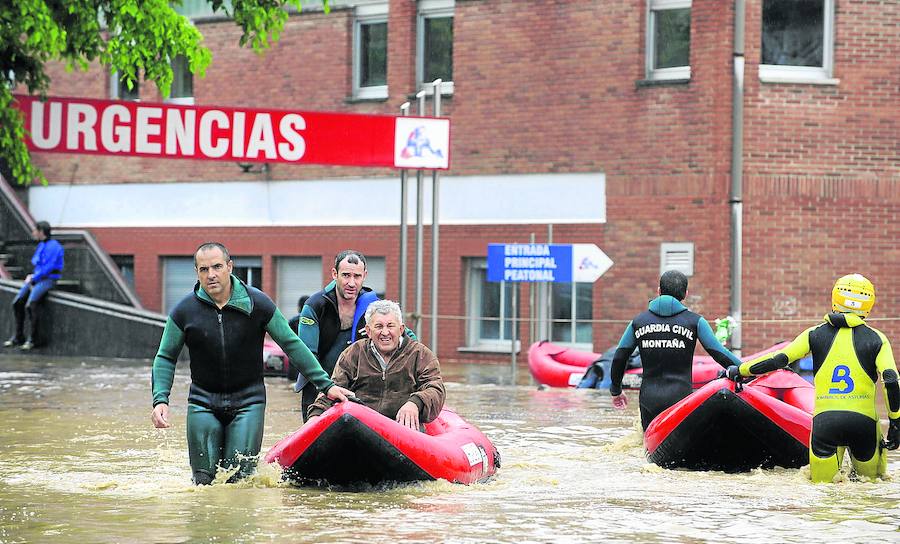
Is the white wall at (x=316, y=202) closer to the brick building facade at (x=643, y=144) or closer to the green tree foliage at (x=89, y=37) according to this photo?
the brick building facade at (x=643, y=144)

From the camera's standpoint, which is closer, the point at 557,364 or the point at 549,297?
the point at 557,364

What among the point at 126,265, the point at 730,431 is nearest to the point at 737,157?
the point at 126,265

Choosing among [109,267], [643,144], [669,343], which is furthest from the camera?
[109,267]

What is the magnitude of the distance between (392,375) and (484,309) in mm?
16925

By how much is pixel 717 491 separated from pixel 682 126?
14382 mm

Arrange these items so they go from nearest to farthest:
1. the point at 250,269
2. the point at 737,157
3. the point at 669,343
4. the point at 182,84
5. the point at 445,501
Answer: the point at 445,501, the point at 669,343, the point at 737,157, the point at 250,269, the point at 182,84

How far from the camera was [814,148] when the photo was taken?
25.0m

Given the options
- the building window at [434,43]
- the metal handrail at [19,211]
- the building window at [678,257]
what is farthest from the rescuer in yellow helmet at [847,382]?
the metal handrail at [19,211]

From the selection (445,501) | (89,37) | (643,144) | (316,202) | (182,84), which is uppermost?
(182,84)

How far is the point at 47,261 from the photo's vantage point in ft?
90.9

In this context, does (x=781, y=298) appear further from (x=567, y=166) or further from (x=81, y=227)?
(x=81, y=227)

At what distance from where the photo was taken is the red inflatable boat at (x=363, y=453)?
10.6m

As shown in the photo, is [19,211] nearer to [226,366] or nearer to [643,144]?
[643,144]

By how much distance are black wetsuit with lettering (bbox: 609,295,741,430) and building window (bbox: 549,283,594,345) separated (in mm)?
13347
